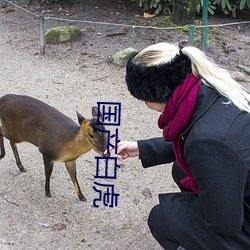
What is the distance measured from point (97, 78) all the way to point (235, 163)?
3.74 meters

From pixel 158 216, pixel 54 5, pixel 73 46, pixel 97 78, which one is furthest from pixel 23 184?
pixel 54 5

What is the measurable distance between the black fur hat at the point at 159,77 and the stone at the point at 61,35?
4.51 meters

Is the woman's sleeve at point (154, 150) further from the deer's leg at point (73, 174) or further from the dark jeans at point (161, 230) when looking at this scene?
the deer's leg at point (73, 174)

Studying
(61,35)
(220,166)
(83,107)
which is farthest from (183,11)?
(220,166)

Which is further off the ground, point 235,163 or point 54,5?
point 235,163

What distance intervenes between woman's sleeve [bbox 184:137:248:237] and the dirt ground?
38.7 inches

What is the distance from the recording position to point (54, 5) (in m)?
8.25

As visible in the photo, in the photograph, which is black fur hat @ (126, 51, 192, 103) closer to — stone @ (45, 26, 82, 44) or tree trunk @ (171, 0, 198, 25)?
stone @ (45, 26, 82, 44)

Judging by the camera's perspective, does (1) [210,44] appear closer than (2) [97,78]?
No

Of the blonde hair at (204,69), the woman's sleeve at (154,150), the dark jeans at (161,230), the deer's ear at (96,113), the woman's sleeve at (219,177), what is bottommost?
the dark jeans at (161,230)

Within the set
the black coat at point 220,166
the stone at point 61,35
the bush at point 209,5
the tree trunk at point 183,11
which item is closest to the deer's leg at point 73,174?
the black coat at point 220,166

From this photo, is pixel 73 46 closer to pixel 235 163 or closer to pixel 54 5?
pixel 54 5

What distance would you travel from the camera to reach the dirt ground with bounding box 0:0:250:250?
3049 millimetres

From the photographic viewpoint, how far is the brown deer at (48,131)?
2980 millimetres
